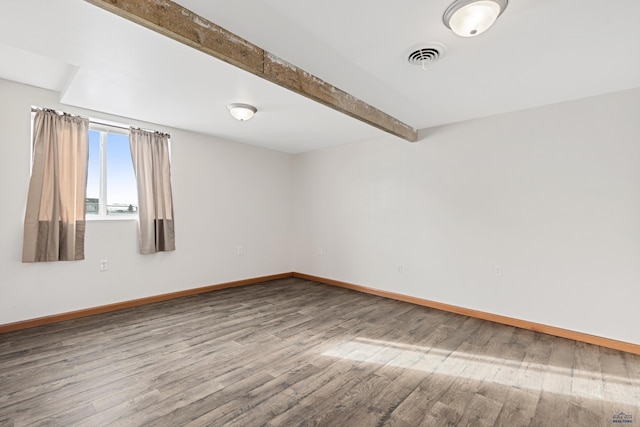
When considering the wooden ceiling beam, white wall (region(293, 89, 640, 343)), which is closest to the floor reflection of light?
white wall (region(293, 89, 640, 343))

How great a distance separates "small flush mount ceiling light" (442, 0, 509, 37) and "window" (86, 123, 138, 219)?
405cm

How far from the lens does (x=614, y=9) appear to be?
1.71 meters

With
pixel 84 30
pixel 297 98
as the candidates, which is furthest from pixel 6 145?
pixel 297 98

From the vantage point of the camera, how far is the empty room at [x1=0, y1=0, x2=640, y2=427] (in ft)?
6.12

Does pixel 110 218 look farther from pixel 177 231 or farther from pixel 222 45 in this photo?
pixel 222 45

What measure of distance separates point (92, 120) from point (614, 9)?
494 cm

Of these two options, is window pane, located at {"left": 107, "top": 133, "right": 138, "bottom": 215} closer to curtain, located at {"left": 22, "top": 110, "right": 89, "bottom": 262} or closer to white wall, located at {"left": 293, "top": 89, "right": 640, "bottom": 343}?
curtain, located at {"left": 22, "top": 110, "right": 89, "bottom": 262}

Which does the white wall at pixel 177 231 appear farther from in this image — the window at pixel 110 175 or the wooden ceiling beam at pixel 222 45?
the wooden ceiling beam at pixel 222 45

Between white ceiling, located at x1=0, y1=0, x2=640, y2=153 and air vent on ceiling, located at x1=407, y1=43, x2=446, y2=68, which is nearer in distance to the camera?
white ceiling, located at x1=0, y1=0, x2=640, y2=153

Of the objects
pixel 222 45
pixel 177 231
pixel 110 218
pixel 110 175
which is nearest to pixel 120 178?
pixel 110 175

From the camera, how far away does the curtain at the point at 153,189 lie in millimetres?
3922

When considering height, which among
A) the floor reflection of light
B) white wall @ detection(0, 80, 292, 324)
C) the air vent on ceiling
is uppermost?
the air vent on ceiling

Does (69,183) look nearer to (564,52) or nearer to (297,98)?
(297,98)

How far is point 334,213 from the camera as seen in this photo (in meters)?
5.25
